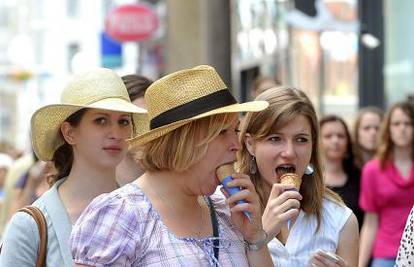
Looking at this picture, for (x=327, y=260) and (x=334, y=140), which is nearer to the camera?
(x=327, y=260)

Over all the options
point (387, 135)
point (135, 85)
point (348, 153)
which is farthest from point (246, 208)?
point (348, 153)

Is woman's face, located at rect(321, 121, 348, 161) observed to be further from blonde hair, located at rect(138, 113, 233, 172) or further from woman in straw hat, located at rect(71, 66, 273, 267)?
blonde hair, located at rect(138, 113, 233, 172)

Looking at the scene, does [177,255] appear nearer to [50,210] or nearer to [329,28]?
[50,210]

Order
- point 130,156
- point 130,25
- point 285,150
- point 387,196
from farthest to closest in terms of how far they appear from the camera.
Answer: point 130,25, point 387,196, point 130,156, point 285,150

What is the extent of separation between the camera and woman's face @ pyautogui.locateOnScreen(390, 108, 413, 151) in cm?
882

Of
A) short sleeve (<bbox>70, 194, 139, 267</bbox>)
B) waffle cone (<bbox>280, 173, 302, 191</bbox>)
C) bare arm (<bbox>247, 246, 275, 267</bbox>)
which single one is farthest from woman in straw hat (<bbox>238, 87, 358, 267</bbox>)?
short sleeve (<bbox>70, 194, 139, 267</bbox>)

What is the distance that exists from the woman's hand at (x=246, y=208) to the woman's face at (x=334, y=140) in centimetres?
518

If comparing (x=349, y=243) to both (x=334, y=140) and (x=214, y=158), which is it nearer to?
(x=214, y=158)

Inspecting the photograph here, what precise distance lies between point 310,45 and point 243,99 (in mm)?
2173

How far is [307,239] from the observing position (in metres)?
4.61

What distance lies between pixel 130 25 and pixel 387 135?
1558 cm

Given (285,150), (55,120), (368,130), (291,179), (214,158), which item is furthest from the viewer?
(368,130)

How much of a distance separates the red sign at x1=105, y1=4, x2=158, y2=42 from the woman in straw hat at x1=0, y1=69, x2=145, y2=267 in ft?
61.4

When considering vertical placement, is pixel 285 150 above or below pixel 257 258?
above
